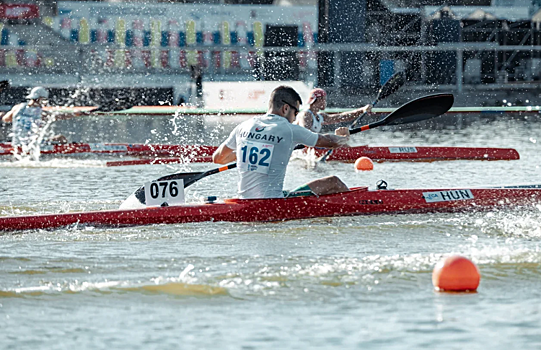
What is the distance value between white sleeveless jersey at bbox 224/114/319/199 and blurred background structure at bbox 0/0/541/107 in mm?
19726

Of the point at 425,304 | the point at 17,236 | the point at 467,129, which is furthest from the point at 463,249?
the point at 467,129

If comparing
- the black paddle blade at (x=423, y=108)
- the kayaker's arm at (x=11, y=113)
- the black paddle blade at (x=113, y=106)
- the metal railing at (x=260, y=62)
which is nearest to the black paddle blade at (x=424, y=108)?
the black paddle blade at (x=423, y=108)

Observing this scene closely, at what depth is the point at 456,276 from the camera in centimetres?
582

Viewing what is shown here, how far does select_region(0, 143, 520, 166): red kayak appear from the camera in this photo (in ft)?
47.7

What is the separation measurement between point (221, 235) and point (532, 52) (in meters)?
26.9

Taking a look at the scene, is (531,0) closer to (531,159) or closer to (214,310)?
(531,159)

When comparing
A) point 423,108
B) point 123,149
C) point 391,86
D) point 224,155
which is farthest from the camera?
point 123,149

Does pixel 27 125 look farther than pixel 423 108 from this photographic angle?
Yes

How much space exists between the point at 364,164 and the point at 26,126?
16.5 feet

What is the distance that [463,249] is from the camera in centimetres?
718

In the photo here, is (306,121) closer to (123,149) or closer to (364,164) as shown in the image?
(364,164)

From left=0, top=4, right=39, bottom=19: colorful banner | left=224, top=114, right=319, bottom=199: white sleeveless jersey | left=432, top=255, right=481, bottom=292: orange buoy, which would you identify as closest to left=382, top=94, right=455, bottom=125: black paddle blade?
left=224, top=114, right=319, bottom=199: white sleeveless jersey

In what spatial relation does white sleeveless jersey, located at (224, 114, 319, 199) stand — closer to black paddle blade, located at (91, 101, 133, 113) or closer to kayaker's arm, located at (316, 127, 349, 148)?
kayaker's arm, located at (316, 127, 349, 148)

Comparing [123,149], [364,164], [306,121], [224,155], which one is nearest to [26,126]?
[123,149]
